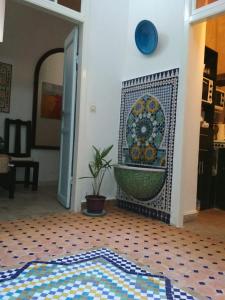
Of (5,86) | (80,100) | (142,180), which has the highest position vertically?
(5,86)

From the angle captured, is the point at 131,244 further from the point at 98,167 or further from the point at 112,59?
the point at 112,59

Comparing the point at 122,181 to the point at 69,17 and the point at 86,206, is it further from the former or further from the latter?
the point at 69,17

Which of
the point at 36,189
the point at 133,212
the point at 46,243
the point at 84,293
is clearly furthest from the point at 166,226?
the point at 36,189

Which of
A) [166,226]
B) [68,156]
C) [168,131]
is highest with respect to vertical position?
[168,131]

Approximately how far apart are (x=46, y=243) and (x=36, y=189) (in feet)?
8.40

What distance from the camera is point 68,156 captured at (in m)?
3.49

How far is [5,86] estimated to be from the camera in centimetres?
493

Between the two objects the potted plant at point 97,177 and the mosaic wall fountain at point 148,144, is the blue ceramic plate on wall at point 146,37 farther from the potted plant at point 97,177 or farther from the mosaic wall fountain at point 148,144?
the potted plant at point 97,177

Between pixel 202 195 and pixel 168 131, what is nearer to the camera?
pixel 168 131

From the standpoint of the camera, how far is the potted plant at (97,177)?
3.22 m

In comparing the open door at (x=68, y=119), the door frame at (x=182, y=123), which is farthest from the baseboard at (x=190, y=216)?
the open door at (x=68, y=119)

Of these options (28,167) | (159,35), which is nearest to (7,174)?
(28,167)

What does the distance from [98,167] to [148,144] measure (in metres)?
0.66

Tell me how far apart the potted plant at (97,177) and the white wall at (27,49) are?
2.11 metres
